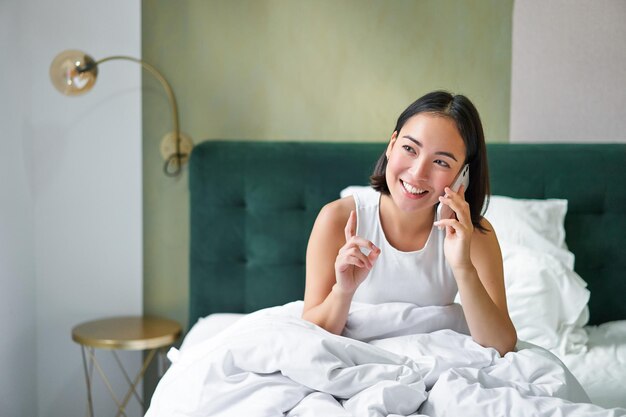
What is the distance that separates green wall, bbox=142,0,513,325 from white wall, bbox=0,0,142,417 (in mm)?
88

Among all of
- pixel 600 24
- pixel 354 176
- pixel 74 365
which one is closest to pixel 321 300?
pixel 354 176

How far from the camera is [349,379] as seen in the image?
1.64 meters

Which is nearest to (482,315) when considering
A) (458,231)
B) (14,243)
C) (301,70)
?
(458,231)

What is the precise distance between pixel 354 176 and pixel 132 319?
42.3 inches

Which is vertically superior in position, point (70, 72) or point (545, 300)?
point (70, 72)

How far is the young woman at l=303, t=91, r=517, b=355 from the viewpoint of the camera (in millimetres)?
1902

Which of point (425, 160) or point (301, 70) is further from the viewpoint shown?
point (301, 70)

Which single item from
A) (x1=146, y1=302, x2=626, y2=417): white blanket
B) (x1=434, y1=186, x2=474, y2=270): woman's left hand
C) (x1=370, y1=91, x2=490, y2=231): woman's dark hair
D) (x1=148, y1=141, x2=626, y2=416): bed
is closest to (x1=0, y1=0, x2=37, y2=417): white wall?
(x1=148, y1=141, x2=626, y2=416): bed

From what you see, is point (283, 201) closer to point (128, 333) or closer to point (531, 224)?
point (128, 333)

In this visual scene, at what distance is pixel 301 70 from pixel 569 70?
1100 millimetres

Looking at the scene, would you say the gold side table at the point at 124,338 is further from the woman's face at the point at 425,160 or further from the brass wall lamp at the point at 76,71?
the woman's face at the point at 425,160

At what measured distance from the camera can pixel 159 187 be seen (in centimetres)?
328

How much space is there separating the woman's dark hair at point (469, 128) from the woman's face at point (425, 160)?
0.06ft

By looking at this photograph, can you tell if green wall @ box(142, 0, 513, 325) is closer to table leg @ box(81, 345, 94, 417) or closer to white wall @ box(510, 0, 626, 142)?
white wall @ box(510, 0, 626, 142)
